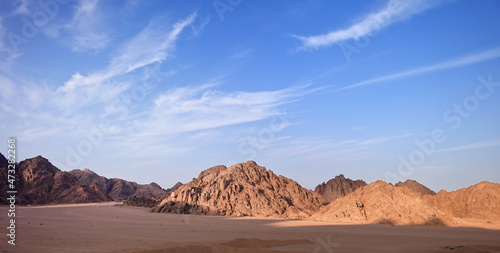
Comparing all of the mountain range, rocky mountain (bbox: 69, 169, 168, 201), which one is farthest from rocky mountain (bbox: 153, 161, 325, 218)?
rocky mountain (bbox: 69, 169, 168, 201)

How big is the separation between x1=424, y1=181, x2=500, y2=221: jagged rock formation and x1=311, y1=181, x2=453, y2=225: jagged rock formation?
6.30 meters

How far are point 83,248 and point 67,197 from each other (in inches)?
2769

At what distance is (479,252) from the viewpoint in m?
12.1

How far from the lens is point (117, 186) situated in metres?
119

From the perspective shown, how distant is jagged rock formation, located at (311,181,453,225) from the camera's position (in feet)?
90.1

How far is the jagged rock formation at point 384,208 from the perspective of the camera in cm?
2745

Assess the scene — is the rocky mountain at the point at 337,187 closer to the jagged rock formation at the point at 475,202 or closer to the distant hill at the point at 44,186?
the jagged rock formation at the point at 475,202

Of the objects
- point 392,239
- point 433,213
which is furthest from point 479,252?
point 433,213

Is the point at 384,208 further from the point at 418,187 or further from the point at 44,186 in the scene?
the point at 44,186

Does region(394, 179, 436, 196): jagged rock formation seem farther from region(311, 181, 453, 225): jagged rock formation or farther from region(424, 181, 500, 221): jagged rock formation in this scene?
region(311, 181, 453, 225): jagged rock formation

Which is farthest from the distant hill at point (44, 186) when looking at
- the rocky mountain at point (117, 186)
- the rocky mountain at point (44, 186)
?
the rocky mountain at point (117, 186)

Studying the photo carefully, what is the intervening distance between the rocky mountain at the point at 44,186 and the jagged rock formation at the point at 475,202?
7058cm

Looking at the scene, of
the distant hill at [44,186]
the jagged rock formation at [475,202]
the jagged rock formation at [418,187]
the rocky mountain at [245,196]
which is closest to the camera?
the jagged rock formation at [475,202]

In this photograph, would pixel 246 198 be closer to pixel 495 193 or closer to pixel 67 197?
pixel 495 193
